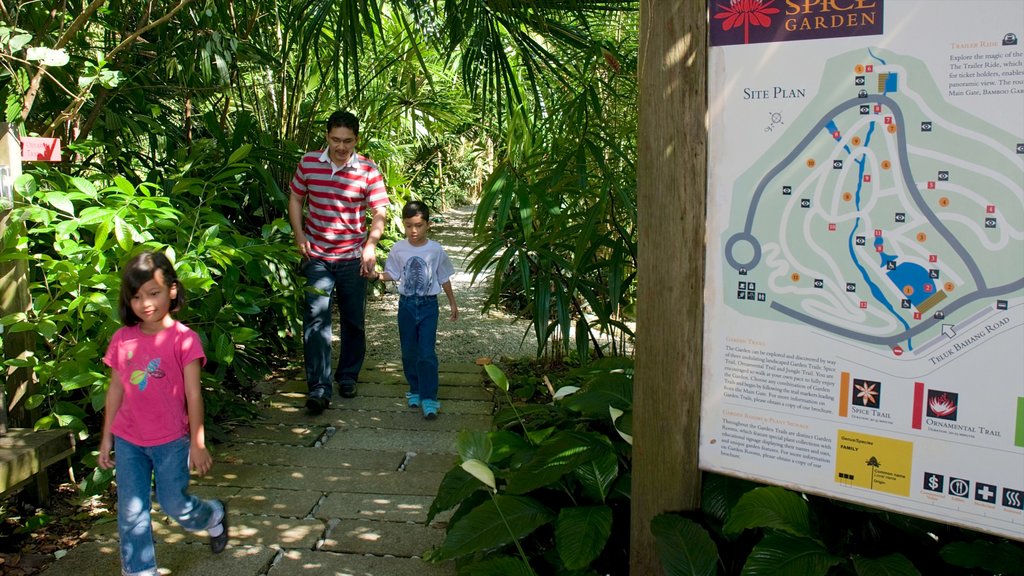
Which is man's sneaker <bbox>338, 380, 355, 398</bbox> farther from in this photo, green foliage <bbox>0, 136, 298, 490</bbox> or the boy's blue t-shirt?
green foliage <bbox>0, 136, 298, 490</bbox>

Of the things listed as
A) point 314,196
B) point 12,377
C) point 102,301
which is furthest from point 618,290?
point 12,377

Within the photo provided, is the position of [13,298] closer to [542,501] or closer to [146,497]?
[146,497]

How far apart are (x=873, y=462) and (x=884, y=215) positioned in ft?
1.83

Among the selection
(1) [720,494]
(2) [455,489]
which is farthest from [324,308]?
(1) [720,494]

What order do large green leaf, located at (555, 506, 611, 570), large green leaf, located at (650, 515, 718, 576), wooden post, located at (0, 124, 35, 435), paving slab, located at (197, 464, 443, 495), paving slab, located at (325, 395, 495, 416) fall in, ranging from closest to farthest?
large green leaf, located at (650, 515, 718, 576) → large green leaf, located at (555, 506, 611, 570) → wooden post, located at (0, 124, 35, 435) → paving slab, located at (197, 464, 443, 495) → paving slab, located at (325, 395, 495, 416)

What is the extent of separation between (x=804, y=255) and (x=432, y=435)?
2868 mm

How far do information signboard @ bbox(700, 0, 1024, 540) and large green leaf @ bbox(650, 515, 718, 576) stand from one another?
19 cm

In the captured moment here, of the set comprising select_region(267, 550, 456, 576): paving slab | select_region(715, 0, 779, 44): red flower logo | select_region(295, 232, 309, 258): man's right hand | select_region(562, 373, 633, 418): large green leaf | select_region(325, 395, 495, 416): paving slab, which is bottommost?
select_region(267, 550, 456, 576): paving slab

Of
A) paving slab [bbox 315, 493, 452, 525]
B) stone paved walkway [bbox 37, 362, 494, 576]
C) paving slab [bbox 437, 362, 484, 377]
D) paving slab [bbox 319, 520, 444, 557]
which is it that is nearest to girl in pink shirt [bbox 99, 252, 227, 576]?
stone paved walkway [bbox 37, 362, 494, 576]

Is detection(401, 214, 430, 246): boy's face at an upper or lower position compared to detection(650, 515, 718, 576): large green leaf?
upper

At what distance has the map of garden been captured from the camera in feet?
6.44

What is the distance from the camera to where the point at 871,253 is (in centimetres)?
209

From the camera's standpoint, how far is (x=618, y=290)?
4.65 meters

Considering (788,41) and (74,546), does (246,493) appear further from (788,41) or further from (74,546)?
(788,41)
